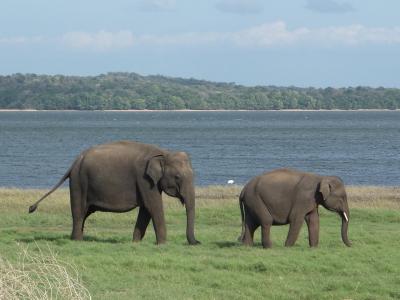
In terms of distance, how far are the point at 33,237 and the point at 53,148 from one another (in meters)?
90.2

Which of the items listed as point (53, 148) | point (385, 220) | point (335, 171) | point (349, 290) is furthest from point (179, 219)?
point (53, 148)

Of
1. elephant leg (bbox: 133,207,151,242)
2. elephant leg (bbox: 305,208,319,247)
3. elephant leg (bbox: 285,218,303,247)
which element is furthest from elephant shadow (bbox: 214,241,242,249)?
elephant leg (bbox: 133,207,151,242)

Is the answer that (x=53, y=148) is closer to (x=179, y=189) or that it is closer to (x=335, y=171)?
(x=335, y=171)

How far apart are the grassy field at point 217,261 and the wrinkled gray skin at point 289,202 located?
0.36 metres

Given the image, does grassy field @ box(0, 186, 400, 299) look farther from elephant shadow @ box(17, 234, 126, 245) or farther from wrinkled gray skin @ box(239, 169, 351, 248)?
wrinkled gray skin @ box(239, 169, 351, 248)

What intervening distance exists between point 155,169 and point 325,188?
3404 millimetres

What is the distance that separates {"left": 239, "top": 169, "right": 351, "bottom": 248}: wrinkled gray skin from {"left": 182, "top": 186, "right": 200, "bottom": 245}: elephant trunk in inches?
42.1

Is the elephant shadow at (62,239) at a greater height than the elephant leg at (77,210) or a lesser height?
lesser

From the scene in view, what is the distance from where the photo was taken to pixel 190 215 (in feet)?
68.9

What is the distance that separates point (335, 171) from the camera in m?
77.6

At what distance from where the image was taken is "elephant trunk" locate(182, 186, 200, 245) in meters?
21.0

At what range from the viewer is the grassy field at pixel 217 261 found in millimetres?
16047

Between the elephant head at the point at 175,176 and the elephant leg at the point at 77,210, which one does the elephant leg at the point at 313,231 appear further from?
the elephant leg at the point at 77,210

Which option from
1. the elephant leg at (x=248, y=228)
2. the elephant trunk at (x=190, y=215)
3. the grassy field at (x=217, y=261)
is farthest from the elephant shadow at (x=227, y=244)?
the elephant trunk at (x=190, y=215)
